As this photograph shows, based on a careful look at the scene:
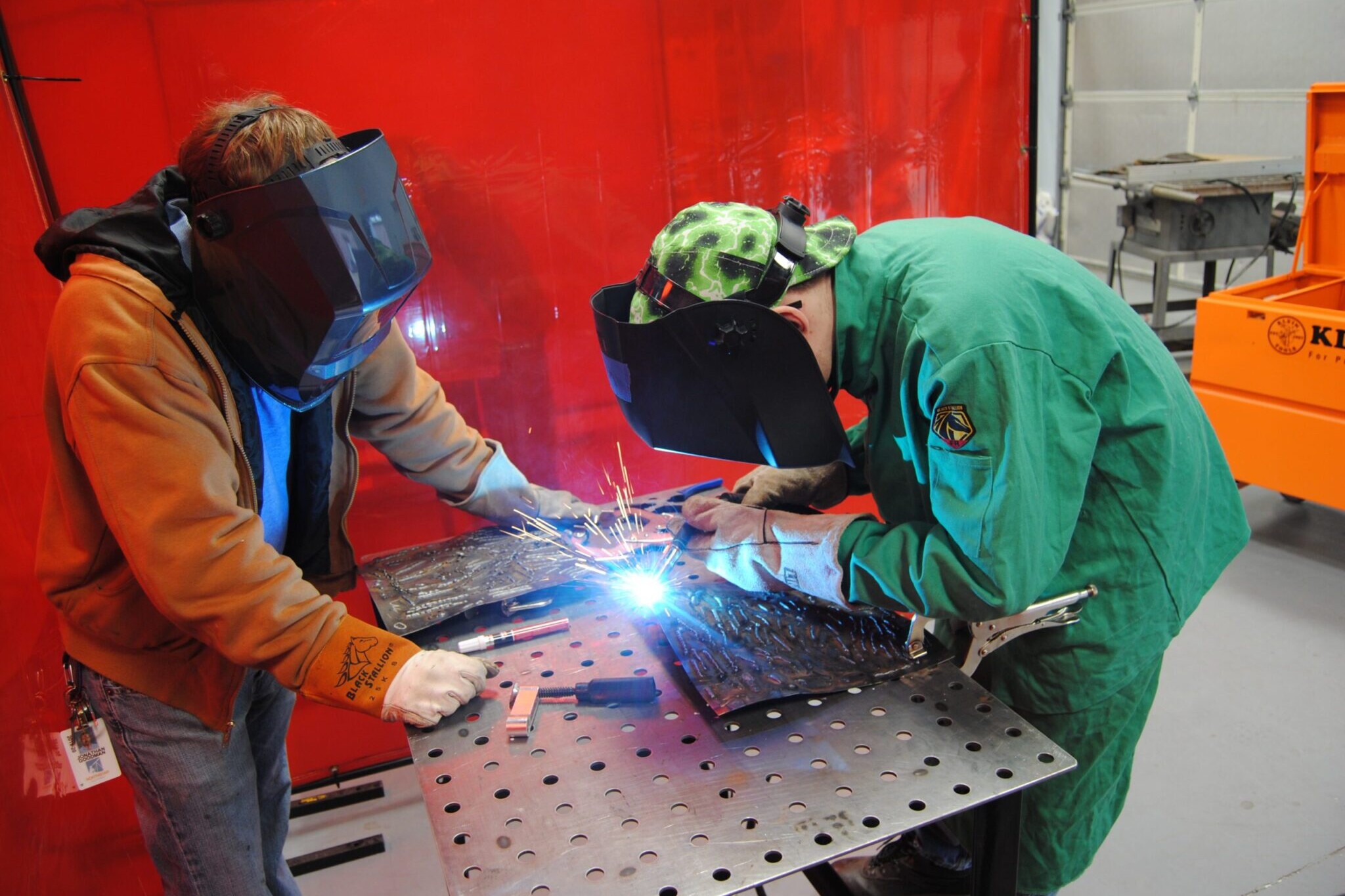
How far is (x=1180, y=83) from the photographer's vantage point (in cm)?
A: 725

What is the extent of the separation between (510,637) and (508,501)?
49 centimetres

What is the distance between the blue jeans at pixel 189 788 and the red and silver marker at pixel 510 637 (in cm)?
43

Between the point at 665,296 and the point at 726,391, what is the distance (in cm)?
17

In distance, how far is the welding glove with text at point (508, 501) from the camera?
2156mm

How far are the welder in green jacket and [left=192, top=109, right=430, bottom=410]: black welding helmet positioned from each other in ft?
1.16

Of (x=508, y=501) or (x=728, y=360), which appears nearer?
(x=728, y=360)

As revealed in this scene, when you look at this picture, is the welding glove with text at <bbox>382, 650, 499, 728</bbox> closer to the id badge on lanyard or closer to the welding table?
the welding table

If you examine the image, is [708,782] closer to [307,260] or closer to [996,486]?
[996,486]

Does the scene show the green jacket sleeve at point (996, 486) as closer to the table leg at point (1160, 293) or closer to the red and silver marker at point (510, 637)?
the red and silver marker at point (510, 637)

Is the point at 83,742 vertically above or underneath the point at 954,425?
underneath

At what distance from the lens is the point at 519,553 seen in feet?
6.69

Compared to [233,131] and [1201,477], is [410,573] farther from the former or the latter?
[1201,477]

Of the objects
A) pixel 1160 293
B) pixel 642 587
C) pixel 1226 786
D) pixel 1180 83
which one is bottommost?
pixel 1226 786

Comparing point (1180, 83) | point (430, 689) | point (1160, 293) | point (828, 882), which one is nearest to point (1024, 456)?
point (430, 689)
